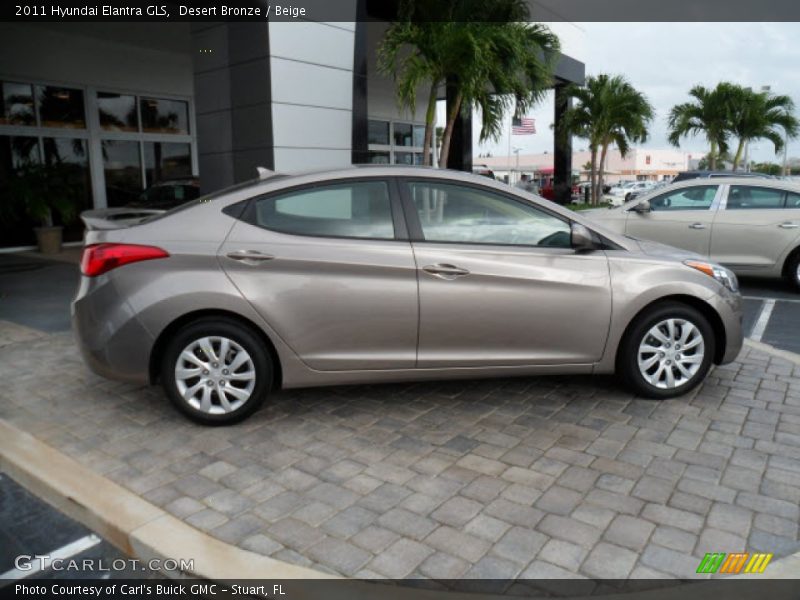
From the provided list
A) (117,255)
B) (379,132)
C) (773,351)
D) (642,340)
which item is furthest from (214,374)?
(379,132)

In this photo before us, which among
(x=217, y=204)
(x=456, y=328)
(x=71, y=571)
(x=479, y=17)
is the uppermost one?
(x=479, y=17)

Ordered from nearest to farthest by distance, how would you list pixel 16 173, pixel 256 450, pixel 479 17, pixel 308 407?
pixel 256 450 → pixel 308 407 → pixel 479 17 → pixel 16 173

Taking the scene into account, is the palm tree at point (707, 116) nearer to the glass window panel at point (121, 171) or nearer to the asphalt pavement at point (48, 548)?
the glass window panel at point (121, 171)

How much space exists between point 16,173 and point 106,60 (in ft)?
10.8

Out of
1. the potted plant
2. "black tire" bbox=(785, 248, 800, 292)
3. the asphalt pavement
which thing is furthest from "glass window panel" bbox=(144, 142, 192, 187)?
the asphalt pavement

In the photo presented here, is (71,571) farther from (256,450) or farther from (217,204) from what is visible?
(217,204)

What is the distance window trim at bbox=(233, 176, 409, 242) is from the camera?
13.3 ft

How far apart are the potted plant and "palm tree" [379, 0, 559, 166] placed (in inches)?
292

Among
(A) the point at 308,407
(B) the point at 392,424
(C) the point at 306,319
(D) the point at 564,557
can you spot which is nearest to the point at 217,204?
(C) the point at 306,319

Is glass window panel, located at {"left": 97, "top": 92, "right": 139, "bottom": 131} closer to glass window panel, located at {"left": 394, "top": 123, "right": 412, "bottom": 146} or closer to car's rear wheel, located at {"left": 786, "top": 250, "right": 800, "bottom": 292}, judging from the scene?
glass window panel, located at {"left": 394, "top": 123, "right": 412, "bottom": 146}

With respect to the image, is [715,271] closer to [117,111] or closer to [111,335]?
[111,335]

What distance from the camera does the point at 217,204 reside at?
406cm

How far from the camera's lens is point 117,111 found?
1518 cm

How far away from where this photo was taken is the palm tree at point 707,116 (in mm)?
31125
